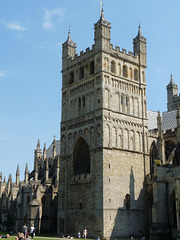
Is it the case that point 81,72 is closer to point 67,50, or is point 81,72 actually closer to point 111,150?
point 67,50

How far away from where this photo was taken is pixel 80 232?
42.2 meters

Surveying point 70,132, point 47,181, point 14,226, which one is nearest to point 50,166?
point 47,181

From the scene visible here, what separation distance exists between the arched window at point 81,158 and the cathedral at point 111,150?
0.13m

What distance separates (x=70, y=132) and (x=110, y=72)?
9823 mm

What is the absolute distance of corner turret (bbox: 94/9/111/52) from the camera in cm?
4534

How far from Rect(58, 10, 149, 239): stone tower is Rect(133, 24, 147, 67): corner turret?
16cm

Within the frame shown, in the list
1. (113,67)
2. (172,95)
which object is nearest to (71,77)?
(113,67)

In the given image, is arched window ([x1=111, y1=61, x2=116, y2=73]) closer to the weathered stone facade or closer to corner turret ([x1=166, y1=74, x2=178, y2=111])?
the weathered stone facade

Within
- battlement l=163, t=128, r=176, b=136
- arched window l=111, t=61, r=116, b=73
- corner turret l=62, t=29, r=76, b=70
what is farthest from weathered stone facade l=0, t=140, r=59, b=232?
Answer: arched window l=111, t=61, r=116, b=73

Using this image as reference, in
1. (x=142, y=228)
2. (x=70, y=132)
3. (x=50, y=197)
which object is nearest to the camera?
(x=142, y=228)

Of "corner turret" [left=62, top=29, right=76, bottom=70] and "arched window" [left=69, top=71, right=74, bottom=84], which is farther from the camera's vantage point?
"corner turret" [left=62, top=29, right=76, bottom=70]

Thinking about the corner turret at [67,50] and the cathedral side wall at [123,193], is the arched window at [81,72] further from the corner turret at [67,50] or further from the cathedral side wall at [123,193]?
the cathedral side wall at [123,193]

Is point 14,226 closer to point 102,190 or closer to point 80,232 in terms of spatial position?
point 80,232

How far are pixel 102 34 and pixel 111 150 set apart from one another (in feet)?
49.7
